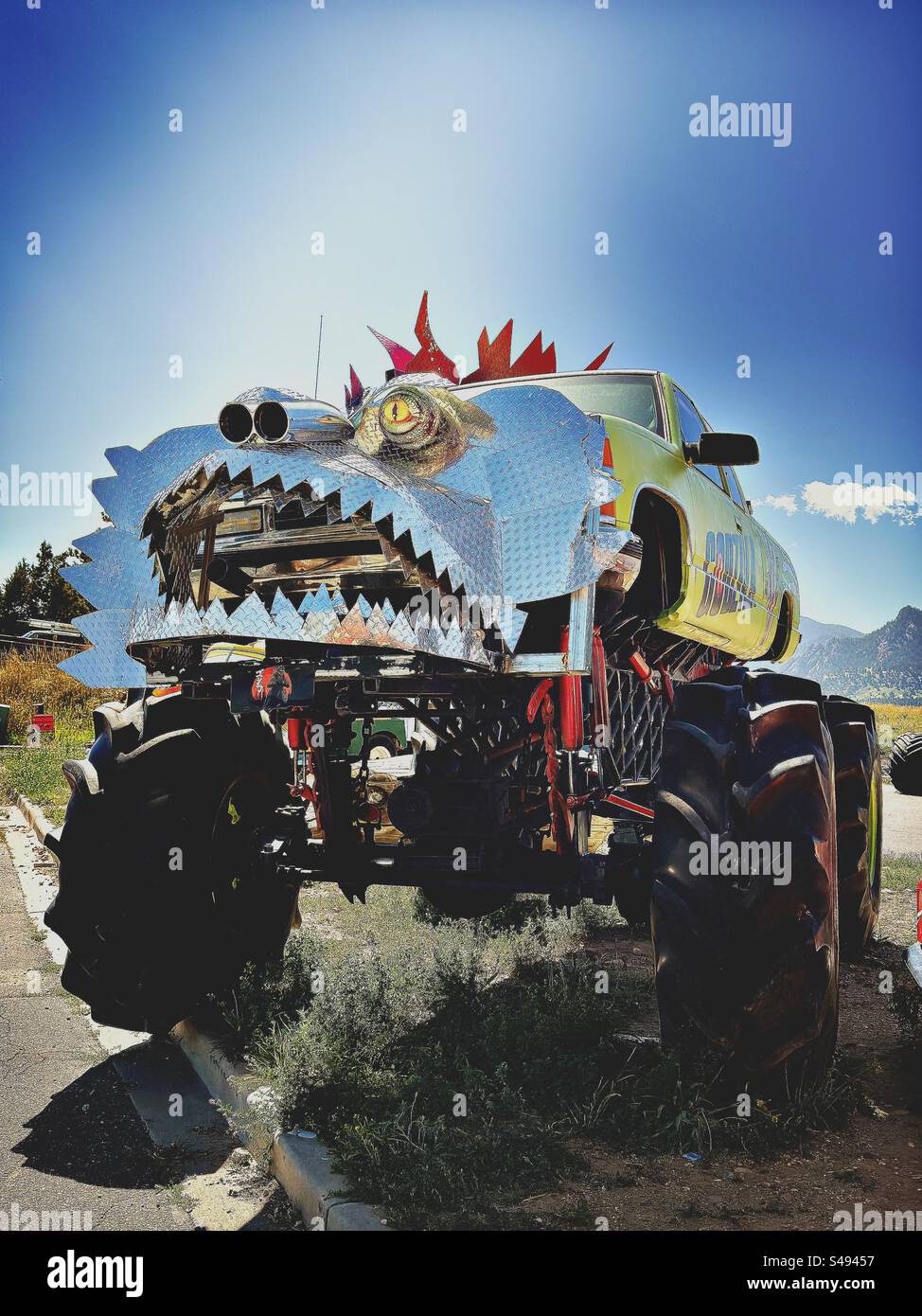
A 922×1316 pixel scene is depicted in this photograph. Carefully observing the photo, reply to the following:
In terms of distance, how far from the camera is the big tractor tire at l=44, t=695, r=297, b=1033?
438cm

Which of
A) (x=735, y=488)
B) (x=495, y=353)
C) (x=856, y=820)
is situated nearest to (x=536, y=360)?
(x=495, y=353)

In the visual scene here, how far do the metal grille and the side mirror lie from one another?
1.16 m

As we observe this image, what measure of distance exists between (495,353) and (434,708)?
203 centimetres

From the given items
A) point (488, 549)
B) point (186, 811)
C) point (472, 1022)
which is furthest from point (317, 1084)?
point (488, 549)

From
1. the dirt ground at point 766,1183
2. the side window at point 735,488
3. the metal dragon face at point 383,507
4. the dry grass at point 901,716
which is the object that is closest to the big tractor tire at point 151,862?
the metal dragon face at point 383,507

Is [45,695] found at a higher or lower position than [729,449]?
lower

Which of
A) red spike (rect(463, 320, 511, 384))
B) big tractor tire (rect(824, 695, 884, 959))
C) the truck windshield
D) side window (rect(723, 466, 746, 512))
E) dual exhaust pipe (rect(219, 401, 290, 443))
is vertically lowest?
big tractor tire (rect(824, 695, 884, 959))

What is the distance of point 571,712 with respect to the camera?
4055 mm

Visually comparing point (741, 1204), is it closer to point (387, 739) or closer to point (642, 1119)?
point (642, 1119)

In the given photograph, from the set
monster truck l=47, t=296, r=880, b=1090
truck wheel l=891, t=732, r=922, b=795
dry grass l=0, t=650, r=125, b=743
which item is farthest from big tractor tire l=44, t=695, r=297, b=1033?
dry grass l=0, t=650, r=125, b=743

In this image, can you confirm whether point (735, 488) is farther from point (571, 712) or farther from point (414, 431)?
point (414, 431)

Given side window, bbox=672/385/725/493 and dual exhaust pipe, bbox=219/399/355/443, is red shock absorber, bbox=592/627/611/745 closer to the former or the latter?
dual exhaust pipe, bbox=219/399/355/443

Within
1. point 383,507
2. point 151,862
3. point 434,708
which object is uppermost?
point 383,507

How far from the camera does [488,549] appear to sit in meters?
3.55
